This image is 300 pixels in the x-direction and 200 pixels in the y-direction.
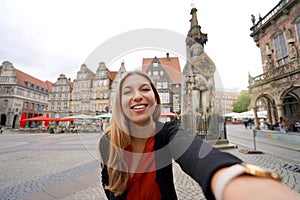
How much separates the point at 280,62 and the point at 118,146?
1645 centimetres

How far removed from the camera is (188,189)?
2748mm

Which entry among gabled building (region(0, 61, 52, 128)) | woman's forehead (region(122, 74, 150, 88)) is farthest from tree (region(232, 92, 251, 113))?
gabled building (region(0, 61, 52, 128))

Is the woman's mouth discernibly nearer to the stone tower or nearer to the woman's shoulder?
the woman's shoulder

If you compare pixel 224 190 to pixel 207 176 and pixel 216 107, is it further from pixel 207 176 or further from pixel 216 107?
pixel 216 107

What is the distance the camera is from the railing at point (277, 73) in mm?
9336

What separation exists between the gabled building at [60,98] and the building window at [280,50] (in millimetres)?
33611

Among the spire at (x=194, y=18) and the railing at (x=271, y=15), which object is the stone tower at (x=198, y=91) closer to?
the spire at (x=194, y=18)

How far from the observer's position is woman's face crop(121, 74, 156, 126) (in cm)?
108

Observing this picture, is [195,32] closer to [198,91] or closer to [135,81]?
[198,91]

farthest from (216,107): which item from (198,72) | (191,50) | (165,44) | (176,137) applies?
(176,137)

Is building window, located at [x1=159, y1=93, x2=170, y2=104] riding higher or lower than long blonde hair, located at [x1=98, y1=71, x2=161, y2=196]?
higher

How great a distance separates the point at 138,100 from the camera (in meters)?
1.09

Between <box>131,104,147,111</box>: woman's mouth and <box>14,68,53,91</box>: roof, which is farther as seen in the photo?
<box>14,68,53,91</box>: roof

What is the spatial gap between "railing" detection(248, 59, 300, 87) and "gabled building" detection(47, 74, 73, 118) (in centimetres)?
3184
